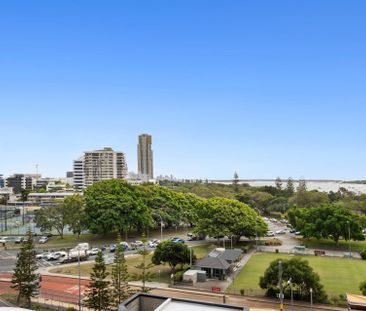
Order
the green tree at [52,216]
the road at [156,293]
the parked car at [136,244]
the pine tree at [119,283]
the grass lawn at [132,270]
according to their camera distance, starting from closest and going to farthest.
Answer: the pine tree at [119,283], the road at [156,293], the grass lawn at [132,270], the parked car at [136,244], the green tree at [52,216]

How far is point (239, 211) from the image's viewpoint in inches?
2402

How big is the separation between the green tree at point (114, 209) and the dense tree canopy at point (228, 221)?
10.7 m

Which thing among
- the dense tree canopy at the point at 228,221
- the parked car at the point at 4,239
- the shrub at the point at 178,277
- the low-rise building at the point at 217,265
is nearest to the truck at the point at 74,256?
the shrub at the point at 178,277

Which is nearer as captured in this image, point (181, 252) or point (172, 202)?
point (181, 252)

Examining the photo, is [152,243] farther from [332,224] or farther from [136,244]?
[332,224]

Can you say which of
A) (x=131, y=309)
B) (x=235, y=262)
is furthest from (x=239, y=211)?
(x=131, y=309)

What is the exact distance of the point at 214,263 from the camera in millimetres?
42844

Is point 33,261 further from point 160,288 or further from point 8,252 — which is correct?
point 8,252

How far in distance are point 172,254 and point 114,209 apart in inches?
862

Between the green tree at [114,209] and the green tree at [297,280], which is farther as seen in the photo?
the green tree at [114,209]

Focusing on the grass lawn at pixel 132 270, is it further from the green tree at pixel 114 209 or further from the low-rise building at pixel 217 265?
the green tree at pixel 114 209

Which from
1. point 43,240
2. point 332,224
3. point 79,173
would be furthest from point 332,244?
point 79,173

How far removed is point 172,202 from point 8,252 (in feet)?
98.0

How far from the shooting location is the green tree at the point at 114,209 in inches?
2409
